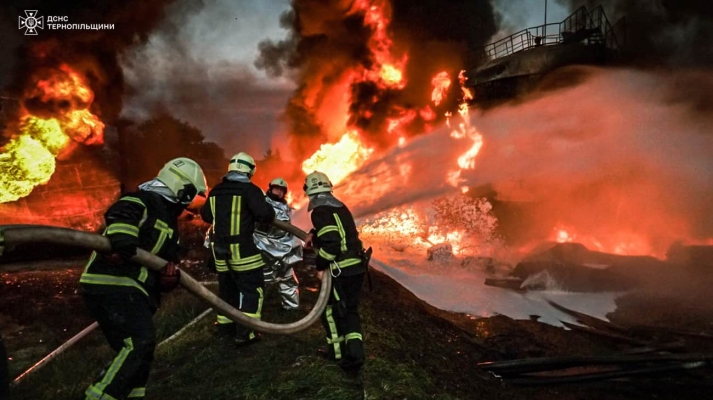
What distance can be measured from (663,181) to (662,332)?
10.7m

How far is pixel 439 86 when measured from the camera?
794 inches

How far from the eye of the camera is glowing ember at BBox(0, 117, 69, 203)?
1160cm

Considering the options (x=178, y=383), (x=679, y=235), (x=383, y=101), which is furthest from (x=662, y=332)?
(x=383, y=101)

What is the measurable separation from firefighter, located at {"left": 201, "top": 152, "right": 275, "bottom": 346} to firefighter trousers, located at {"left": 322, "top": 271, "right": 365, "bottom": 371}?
897mm

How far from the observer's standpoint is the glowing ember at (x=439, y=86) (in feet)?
65.6

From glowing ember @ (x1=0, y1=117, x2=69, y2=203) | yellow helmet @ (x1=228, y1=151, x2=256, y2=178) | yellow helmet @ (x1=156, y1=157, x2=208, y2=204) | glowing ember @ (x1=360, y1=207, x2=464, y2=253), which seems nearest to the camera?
yellow helmet @ (x1=156, y1=157, x2=208, y2=204)

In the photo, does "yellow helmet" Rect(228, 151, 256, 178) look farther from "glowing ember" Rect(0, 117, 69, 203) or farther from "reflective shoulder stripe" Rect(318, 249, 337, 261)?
"glowing ember" Rect(0, 117, 69, 203)

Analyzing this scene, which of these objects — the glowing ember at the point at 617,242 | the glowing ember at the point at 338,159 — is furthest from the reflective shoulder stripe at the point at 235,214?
the glowing ember at the point at 617,242

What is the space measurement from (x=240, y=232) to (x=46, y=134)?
37.4 feet

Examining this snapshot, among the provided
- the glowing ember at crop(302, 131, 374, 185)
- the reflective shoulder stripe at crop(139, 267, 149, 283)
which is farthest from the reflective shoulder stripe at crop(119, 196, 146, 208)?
the glowing ember at crop(302, 131, 374, 185)

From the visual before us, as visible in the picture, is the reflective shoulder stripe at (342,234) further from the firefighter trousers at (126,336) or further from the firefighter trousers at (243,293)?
the firefighter trousers at (126,336)

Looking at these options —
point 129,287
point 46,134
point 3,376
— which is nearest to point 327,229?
point 129,287

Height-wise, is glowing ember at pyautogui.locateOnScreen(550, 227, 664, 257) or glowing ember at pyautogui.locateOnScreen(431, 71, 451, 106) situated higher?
glowing ember at pyautogui.locateOnScreen(431, 71, 451, 106)

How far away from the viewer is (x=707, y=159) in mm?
15000
